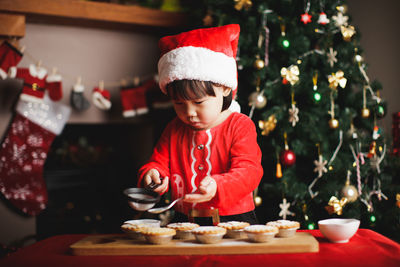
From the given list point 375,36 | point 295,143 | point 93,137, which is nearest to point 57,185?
point 93,137

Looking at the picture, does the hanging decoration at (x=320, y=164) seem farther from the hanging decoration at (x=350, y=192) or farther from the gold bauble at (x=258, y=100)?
the gold bauble at (x=258, y=100)

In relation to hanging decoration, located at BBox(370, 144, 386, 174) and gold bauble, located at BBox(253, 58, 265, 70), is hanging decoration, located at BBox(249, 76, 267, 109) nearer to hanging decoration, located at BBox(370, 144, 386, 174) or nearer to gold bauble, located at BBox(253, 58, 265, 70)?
gold bauble, located at BBox(253, 58, 265, 70)

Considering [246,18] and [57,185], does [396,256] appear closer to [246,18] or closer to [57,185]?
[246,18]

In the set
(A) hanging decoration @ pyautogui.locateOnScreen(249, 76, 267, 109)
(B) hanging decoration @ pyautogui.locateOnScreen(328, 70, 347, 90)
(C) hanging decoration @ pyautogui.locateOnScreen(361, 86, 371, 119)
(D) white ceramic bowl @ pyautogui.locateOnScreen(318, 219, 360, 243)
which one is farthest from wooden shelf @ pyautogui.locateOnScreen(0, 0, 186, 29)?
(D) white ceramic bowl @ pyautogui.locateOnScreen(318, 219, 360, 243)

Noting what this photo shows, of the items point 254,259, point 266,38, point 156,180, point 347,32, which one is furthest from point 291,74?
point 254,259

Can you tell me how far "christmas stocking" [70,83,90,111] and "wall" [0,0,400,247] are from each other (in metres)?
0.09

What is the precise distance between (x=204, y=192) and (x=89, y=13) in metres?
1.90

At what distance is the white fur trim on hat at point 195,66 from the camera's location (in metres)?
1.17

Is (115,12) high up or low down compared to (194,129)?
up

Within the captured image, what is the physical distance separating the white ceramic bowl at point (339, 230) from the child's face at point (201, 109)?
444 mm

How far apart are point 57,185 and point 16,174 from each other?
10.8 inches

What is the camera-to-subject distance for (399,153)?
2260 millimetres

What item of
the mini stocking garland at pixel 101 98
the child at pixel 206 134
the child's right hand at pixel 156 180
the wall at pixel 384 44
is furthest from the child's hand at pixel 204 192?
the wall at pixel 384 44

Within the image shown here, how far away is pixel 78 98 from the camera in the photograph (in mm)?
2600
